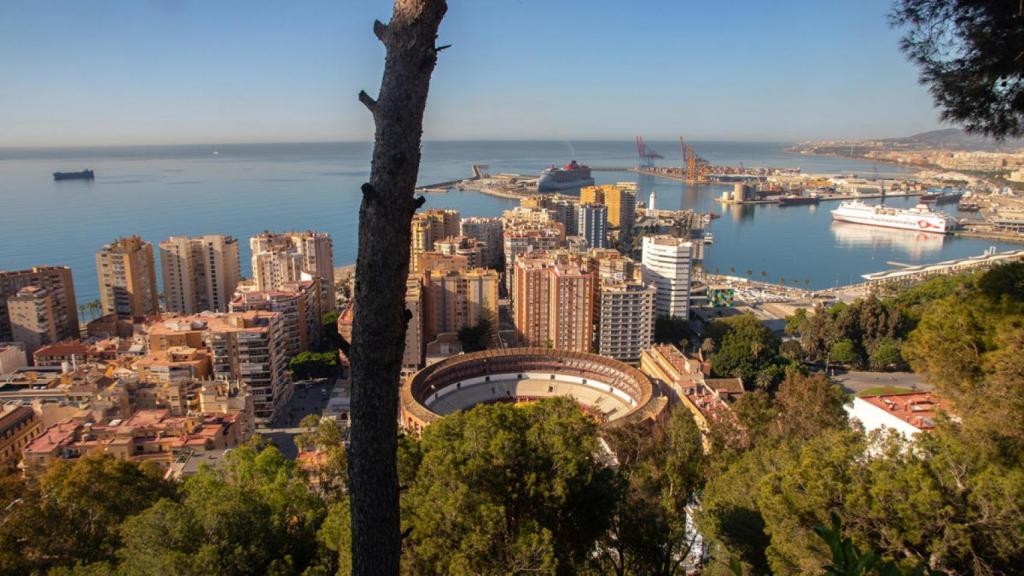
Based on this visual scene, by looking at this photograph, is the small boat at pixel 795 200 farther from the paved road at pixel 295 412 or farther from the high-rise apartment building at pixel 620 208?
the paved road at pixel 295 412

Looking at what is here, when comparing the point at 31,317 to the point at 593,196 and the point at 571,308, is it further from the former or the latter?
the point at 593,196

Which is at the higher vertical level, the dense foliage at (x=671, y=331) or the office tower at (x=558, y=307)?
the office tower at (x=558, y=307)

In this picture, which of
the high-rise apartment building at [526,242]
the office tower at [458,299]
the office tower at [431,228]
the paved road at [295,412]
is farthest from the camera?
the office tower at [431,228]

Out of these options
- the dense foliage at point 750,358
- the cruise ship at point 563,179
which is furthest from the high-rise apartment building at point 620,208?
the cruise ship at point 563,179

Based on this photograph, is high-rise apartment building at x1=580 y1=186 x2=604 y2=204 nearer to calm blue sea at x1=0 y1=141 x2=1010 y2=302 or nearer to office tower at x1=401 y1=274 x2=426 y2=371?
calm blue sea at x1=0 y1=141 x2=1010 y2=302

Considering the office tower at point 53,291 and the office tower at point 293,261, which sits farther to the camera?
the office tower at point 293,261

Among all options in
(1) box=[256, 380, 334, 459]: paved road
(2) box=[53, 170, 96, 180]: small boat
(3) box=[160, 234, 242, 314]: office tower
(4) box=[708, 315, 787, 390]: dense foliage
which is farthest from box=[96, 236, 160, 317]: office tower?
(2) box=[53, 170, 96, 180]: small boat

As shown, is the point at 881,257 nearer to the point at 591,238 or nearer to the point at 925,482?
the point at 591,238
